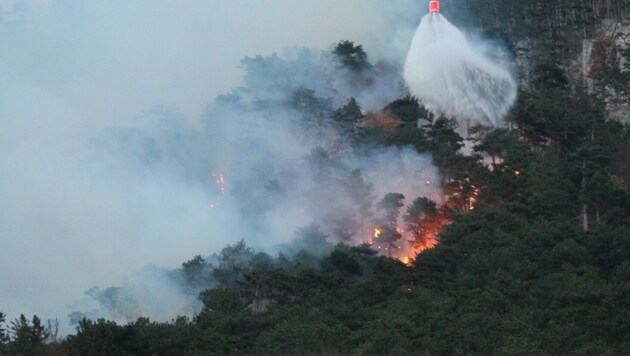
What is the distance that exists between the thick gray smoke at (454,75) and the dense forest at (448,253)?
1.03 meters

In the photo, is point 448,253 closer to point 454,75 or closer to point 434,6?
point 454,75

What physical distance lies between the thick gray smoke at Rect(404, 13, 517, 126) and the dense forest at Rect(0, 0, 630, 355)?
1.03 meters

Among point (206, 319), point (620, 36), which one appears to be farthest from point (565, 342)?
point (620, 36)

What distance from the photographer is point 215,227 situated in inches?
2242

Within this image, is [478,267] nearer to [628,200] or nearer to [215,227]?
[628,200]

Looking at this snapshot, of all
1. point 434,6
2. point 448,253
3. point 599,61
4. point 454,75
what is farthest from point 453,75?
point 448,253

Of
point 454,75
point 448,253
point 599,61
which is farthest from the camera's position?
point 454,75

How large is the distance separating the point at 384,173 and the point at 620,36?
12.6 meters

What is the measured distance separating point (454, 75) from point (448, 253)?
1826cm

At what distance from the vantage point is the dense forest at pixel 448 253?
4119 cm

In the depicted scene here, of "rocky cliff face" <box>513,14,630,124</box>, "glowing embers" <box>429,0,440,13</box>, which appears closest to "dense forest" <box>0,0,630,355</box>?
"rocky cliff face" <box>513,14,630,124</box>

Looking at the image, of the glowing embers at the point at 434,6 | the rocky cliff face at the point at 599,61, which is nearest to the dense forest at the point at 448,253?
the rocky cliff face at the point at 599,61

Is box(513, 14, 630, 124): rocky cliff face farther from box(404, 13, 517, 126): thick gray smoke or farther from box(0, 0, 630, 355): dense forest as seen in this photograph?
box(404, 13, 517, 126): thick gray smoke

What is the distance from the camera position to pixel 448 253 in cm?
4822
